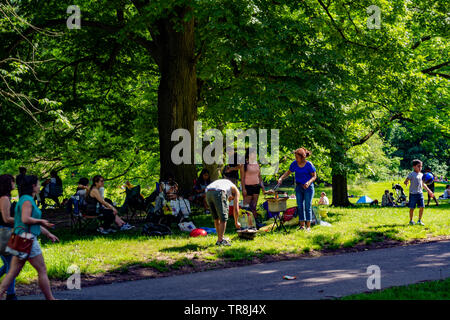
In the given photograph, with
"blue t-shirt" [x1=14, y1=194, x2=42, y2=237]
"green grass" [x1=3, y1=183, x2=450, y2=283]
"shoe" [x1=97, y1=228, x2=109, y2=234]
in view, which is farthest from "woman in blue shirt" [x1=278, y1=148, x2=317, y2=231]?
"blue t-shirt" [x1=14, y1=194, x2=42, y2=237]

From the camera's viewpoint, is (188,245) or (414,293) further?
→ (188,245)

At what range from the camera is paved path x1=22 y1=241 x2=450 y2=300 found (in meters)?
6.43

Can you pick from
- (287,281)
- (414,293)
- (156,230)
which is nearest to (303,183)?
(156,230)

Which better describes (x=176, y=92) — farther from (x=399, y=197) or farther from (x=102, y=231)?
(x=399, y=197)

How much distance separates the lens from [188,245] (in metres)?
9.99

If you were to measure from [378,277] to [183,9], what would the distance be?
37.9 feet

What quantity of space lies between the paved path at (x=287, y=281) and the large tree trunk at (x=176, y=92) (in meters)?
7.66

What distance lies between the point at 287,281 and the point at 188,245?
3.30 meters

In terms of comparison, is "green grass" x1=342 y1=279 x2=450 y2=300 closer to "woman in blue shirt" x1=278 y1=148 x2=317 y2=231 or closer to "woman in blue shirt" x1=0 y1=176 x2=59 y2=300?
"woman in blue shirt" x1=0 y1=176 x2=59 y2=300

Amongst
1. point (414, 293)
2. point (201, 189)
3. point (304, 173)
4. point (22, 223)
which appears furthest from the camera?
point (201, 189)

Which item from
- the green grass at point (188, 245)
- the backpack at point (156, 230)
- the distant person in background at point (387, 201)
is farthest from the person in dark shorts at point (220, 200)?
the distant person in background at point (387, 201)

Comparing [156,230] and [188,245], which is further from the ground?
[156,230]

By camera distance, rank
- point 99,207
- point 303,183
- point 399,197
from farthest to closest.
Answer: point 399,197 < point 99,207 < point 303,183
